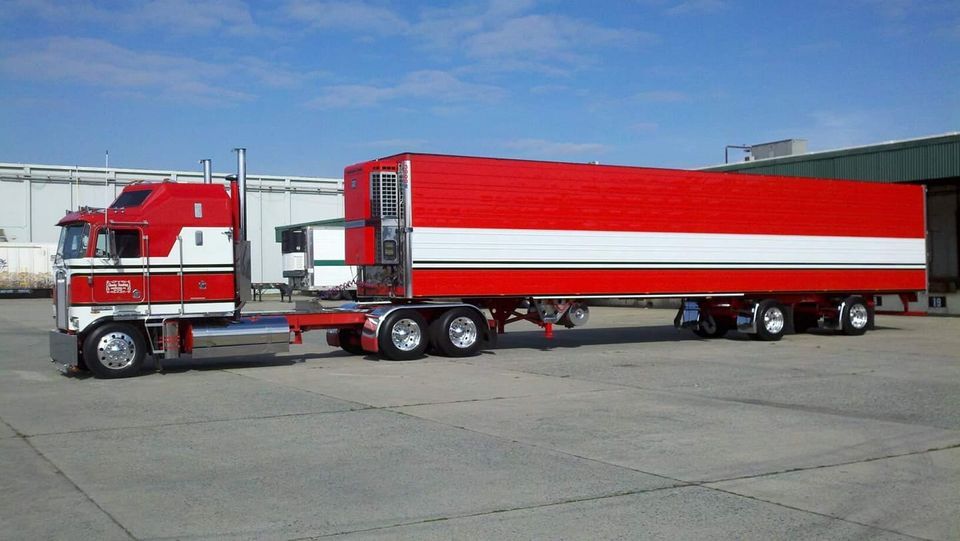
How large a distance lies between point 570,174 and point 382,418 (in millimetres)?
10245

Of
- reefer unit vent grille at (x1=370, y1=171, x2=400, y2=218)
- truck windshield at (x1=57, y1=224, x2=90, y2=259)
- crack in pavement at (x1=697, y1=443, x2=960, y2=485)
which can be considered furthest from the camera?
reefer unit vent grille at (x1=370, y1=171, x2=400, y2=218)

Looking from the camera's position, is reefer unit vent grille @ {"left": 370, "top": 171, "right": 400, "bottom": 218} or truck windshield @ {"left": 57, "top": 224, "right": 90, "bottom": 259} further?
reefer unit vent grille @ {"left": 370, "top": 171, "right": 400, "bottom": 218}

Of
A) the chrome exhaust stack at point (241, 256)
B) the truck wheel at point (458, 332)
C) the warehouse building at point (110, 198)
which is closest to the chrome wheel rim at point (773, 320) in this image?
the truck wheel at point (458, 332)

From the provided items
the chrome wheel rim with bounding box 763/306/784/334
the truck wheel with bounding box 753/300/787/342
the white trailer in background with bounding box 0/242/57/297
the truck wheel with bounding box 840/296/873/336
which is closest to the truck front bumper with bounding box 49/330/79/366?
the truck wheel with bounding box 753/300/787/342

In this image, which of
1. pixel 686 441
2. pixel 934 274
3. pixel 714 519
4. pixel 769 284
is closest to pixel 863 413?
pixel 686 441

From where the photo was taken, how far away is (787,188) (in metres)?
23.9

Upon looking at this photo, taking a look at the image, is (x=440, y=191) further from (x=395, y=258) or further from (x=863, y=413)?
(x=863, y=413)

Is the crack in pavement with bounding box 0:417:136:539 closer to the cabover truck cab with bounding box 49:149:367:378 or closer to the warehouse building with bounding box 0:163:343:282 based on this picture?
the cabover truck cab with bounding box 49:149:367:378

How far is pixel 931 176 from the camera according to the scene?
104ft

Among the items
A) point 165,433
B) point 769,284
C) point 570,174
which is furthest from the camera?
point 769,284

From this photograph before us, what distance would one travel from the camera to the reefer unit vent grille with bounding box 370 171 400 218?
18797 mm

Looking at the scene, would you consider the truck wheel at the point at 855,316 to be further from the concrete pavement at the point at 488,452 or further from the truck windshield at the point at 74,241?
the truck windshield at the point at 74,241

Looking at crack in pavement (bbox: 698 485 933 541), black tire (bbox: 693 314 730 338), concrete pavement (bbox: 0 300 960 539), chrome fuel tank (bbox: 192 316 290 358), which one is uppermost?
chrome fuel tank (bbox: 192 316 290 358)

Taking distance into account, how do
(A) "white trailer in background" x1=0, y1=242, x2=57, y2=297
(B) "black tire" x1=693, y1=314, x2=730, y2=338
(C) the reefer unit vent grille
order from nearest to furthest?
(C) the reefer unit vent grille
(B) "black tire" x1=693, y1=314, x2=730, y2=338
(A) "white trailer in background" x1=0, y1=242, x2=57, y2=297
